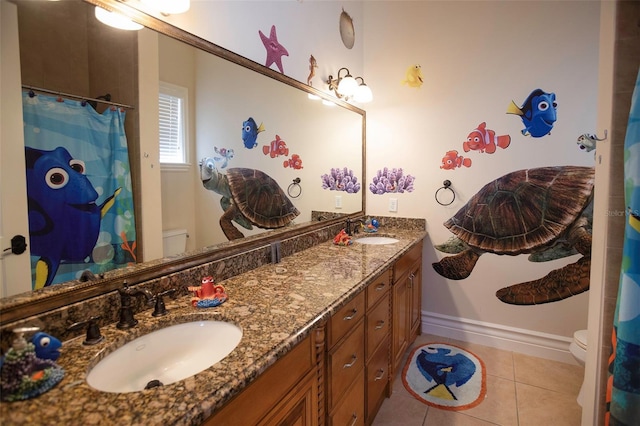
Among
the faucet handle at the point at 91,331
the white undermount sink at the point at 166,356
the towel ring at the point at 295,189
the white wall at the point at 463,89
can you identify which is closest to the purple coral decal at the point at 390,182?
the white wall at the point at 463,89

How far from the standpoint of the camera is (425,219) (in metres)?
2.82

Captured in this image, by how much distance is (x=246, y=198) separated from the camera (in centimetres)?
173

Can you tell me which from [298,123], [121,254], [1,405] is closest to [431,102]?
[298,123]

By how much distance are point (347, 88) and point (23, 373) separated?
2414 millimetres

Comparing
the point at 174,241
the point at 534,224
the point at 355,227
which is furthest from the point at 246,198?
the point at 534,224

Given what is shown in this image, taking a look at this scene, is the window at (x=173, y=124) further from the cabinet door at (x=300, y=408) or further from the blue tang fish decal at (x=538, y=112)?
the blue tang fish decal at (x=538, y=112)

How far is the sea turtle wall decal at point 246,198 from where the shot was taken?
1.51 m

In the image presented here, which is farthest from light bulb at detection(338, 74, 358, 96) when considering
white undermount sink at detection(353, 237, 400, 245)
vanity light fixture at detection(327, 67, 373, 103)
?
white undermount sink at detection(353, 237, 400, 245)

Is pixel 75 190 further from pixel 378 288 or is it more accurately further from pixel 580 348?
pixel 580 348

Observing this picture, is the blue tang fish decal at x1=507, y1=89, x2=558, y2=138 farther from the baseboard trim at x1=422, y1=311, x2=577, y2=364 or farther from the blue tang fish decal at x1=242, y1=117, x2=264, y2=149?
the blue tang fish decal at x1=242, y1=117, x2=264, y2=149

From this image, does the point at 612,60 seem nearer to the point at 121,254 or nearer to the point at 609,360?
the point at 609,360

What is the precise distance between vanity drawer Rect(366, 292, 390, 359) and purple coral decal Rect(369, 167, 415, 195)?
1246mm

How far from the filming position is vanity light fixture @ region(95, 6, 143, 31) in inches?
A: 41.3

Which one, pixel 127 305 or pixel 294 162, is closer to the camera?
pixel 127 305
